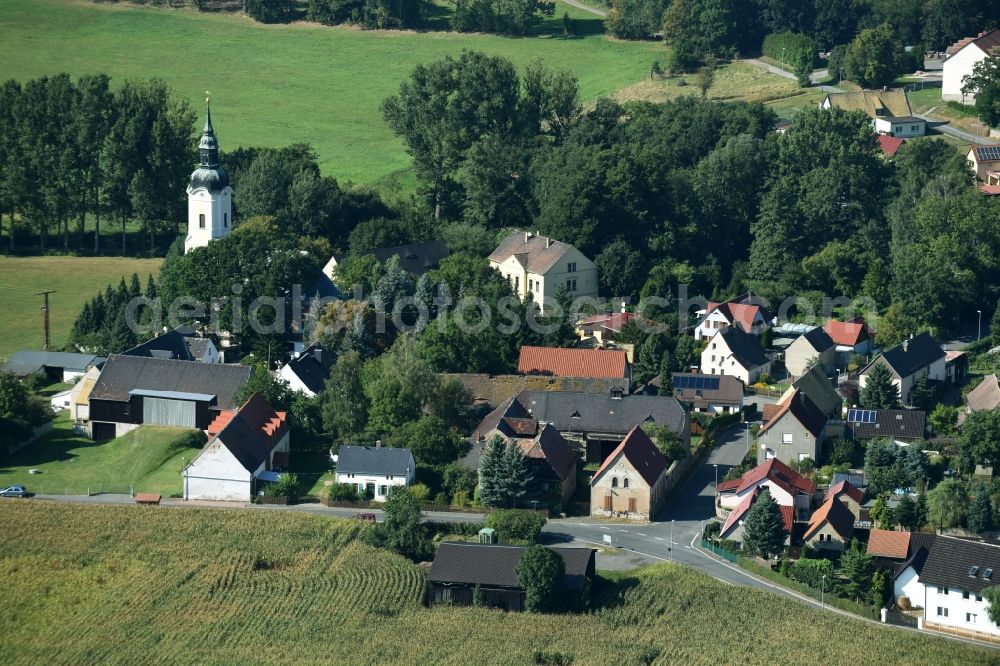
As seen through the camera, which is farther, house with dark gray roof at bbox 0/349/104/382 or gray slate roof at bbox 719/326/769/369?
house with dark gray roof at bbox 0/349/104/382

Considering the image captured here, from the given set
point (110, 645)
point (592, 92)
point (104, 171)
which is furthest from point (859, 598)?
point (592, 92)

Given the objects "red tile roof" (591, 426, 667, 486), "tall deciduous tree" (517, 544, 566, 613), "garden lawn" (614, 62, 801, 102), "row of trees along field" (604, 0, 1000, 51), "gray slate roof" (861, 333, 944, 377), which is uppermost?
"row of trees along field" (604, 0, 1000, 51)

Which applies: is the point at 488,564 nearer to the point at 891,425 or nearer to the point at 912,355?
the point at 891,425

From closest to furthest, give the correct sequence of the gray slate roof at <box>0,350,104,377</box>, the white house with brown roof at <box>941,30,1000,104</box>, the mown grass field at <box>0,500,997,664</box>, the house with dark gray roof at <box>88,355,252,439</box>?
the mown grass field at <box>0,500,997,664</box> < the house with dark gray roof at <box>88,355,252,439</box> < the gray slate roof at <box>0,350,104,377</box> < the white house with brown roof at <box>941,30,1000,104</box>

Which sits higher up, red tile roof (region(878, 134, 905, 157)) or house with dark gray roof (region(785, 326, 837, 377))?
red tile roof (region(878, 134, 905, 157))

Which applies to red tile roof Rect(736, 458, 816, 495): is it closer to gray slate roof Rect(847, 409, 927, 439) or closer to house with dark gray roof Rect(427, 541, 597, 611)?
gray slate roof Rect(847, 409, 927, 439)

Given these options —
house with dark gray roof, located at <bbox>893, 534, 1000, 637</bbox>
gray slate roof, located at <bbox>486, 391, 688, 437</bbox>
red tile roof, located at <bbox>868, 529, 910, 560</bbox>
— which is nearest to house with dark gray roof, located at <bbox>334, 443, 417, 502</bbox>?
gray slate roof, located at <bbox>486, 391, 688, 437</bbox>

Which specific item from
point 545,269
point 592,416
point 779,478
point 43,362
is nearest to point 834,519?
point 779,478
